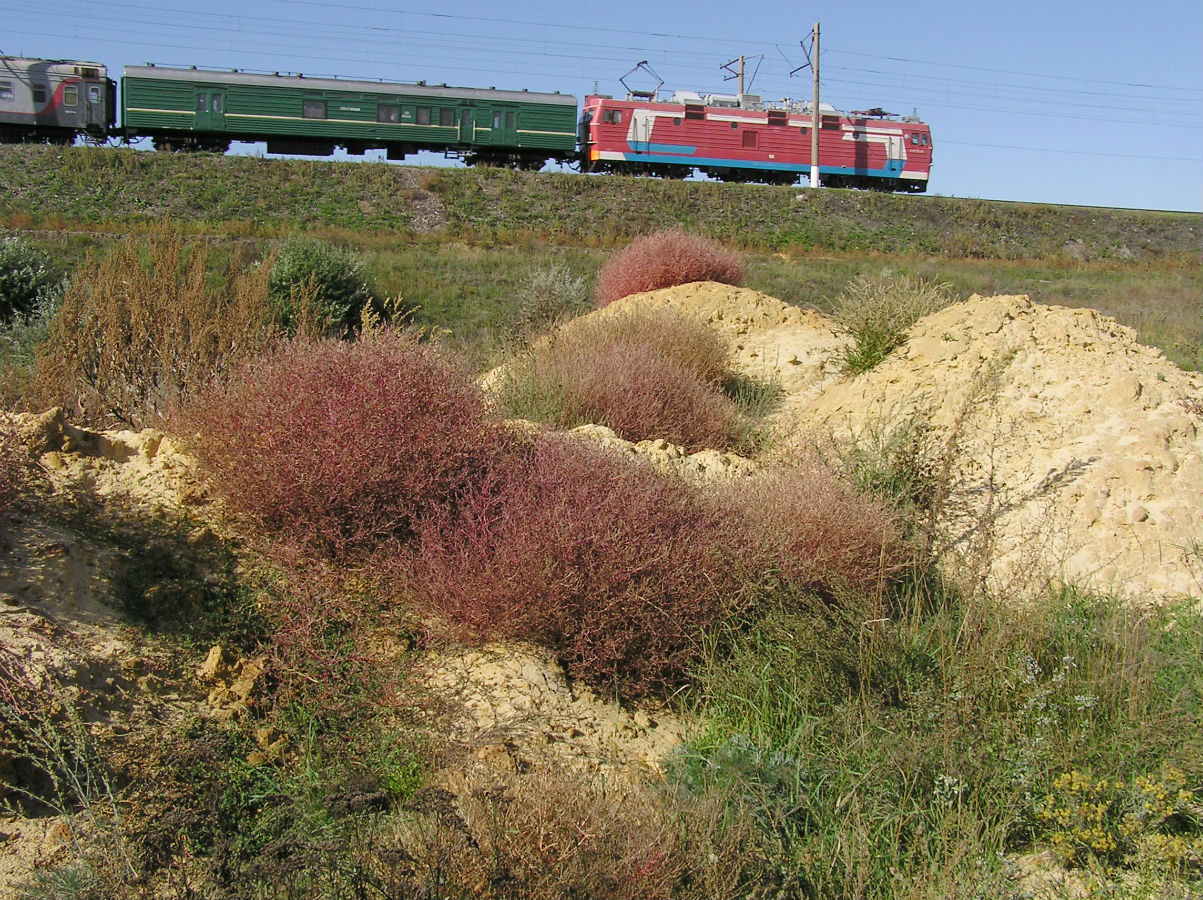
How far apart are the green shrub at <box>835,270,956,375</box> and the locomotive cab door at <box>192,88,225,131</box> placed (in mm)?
27238

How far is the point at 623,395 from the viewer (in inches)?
281

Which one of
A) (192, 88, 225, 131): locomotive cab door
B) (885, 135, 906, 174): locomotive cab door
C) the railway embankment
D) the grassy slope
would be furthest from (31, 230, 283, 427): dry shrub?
(885, 135, 906, 174): locomotive cab door

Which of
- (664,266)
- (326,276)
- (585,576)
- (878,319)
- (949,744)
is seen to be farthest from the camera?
(326,276)

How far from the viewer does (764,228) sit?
108 ft

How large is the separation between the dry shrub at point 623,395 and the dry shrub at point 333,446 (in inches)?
80.0

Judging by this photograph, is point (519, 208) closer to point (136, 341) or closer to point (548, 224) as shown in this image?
point (548, 224)

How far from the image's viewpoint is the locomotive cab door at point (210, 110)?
30.4 meters

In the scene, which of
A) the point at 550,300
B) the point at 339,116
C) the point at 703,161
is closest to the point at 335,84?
the point at 339,116

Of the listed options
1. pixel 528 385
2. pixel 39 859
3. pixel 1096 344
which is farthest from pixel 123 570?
pixel 1096 344

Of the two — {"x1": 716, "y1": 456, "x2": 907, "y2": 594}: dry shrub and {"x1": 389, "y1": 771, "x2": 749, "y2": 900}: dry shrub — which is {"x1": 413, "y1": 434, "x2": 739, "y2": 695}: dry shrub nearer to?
{"x1": 716, "y1": 456, "x2": 907, "y2": 594}: dry shrub

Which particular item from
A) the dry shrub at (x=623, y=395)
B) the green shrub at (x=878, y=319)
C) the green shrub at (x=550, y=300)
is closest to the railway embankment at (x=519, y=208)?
the green shrub at (x=550, y=300)

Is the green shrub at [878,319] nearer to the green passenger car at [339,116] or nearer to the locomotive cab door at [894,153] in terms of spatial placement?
the green passenger car at [339,116]

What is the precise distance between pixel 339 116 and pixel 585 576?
31.7 meters

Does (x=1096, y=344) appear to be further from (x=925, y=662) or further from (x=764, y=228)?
(x=764, y=228)
